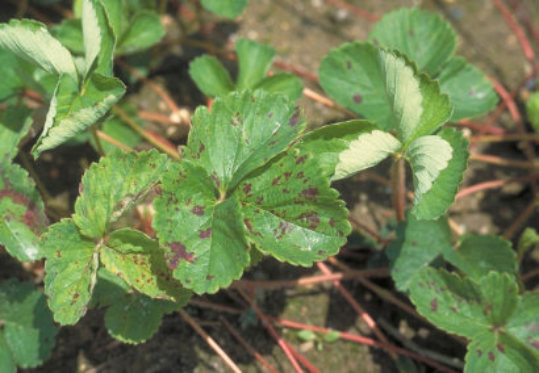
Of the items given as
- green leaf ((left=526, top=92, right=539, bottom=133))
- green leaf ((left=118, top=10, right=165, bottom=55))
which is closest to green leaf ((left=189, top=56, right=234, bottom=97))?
green leaf ((left=118, top=10, right=165, bottom=55))

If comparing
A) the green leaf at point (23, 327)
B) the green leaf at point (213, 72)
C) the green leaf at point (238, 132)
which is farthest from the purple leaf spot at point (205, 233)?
the green leaf at point (213, 72)

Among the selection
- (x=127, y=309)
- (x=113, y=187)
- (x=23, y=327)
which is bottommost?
(x=23, y=327)

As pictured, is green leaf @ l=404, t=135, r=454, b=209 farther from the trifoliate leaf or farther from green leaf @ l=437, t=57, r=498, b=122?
green leaf @ l=437, t=57, r=498, b=122

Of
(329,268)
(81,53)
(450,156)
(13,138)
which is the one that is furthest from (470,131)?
(13,138)

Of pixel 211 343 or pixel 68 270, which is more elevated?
pixel 68 270

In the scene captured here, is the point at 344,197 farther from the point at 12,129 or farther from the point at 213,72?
the point at 12,129

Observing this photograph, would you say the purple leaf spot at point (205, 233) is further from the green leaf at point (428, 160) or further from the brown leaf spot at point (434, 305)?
the brown leaf spot at point (434, 305)

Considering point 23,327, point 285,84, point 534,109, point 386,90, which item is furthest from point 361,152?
point 23,327

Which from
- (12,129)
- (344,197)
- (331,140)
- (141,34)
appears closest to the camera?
(331,140)
